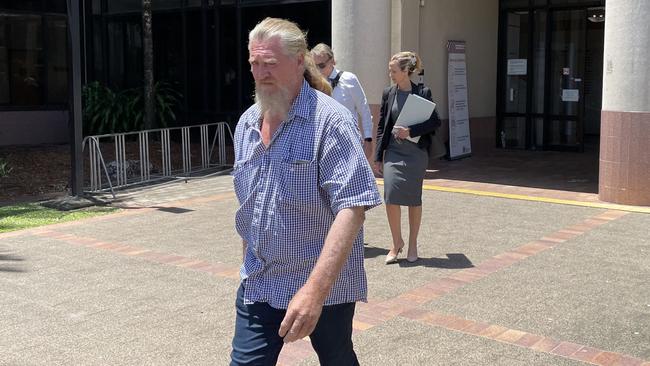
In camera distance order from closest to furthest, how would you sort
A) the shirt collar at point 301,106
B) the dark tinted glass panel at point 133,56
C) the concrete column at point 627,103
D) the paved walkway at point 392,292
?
1. the shirt collar at point 301,106
2. the paved walkway at point 392,292
3. the concrete column at point 627,103
4. the dark tinted glass panel at point 133,56

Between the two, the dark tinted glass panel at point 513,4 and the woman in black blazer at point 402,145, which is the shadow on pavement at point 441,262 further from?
the dark tinted glass panel at point 513,4

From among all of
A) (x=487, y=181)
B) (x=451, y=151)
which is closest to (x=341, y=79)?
(x=487, y=181)

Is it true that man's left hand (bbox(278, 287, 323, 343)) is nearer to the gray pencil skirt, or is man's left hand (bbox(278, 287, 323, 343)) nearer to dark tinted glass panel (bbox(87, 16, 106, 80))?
the gray pencil skirt

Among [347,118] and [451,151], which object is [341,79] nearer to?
[347,118]

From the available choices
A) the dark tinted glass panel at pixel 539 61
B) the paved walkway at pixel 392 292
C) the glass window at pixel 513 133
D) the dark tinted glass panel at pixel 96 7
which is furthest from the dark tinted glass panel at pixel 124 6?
the paved walkway at pixel 392 292

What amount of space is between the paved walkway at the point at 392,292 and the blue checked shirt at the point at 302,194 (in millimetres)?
1622

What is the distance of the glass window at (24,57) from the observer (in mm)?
17438

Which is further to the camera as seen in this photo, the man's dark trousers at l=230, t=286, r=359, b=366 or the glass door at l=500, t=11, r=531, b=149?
the glass door at l=500, t=11, r=531, b=149

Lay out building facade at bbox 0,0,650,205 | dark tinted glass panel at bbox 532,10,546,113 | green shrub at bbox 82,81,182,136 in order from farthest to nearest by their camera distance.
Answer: green shrub at bbox 82,81,182,136, dark tinted glass panel at bbox 532,10,546,113, building facade at bbox 0,0,650,205

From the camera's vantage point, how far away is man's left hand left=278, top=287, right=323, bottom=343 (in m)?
2.60

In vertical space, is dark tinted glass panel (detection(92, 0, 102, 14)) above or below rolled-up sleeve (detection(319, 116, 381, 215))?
above

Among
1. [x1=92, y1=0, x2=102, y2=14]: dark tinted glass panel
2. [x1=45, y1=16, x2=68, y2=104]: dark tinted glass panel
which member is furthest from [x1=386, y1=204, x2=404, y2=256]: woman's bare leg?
[x1=92, y1=0, x2=102, y2=14]: dark tinted glass panel

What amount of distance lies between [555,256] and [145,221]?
183 inches

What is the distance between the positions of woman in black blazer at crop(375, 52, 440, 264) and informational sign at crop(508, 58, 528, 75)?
9.75 meters
